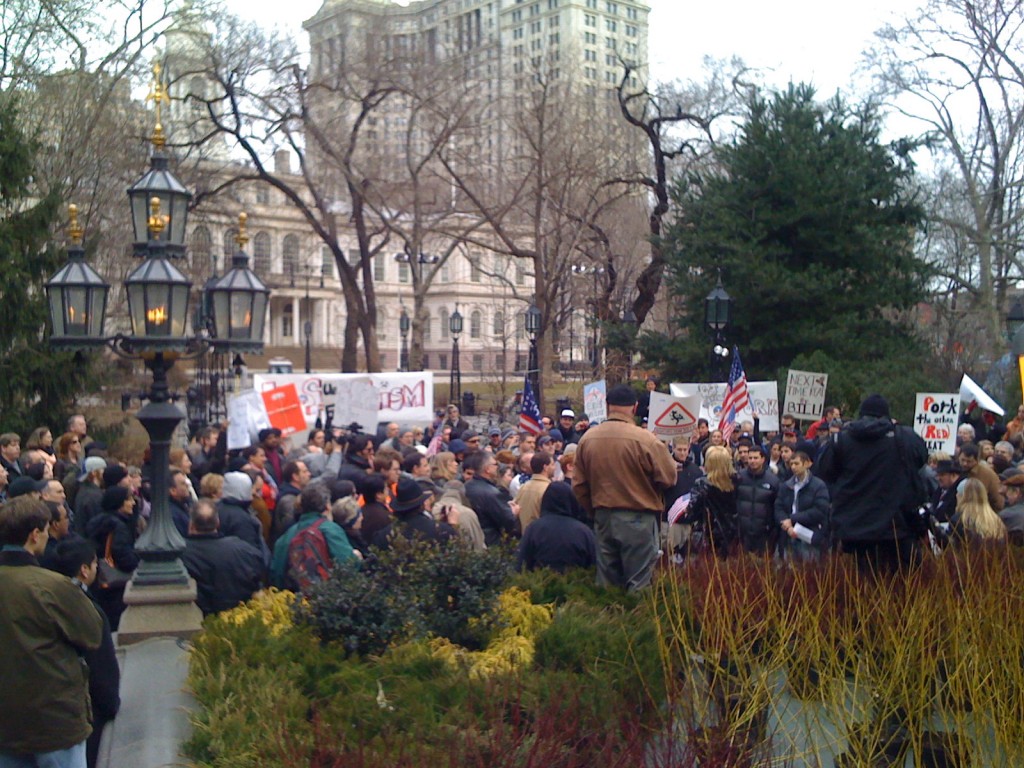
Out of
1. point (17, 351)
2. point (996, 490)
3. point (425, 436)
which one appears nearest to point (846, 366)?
point (425, 436)

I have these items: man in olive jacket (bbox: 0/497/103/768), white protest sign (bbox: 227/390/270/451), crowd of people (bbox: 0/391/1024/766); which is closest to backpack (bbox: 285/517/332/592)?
crowd of people (bbox: 0/391/1024/766)

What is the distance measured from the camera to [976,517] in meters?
8.96

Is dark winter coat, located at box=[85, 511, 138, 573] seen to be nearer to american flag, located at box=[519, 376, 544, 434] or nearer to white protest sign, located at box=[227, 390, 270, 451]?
white protest sign, located at box=[227, 390, 270, 451]

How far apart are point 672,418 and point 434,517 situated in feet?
20.4

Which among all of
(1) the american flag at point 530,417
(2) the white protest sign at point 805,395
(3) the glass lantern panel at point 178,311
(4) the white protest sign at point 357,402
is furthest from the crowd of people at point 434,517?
(2) the white protest sign at point 805,395

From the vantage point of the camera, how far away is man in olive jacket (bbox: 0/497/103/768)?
5.07 metres

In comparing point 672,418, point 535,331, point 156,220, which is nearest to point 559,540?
point 156,220

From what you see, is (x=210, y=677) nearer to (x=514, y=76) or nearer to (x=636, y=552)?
(x=636, y=552)

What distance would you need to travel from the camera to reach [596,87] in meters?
38.3

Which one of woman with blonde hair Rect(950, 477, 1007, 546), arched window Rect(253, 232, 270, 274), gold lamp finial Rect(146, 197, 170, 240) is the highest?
arched window Rect(253, 232, 270, 274)

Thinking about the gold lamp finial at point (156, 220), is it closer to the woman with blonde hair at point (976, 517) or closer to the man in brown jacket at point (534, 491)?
the man in brown jacket at point (534, 491)

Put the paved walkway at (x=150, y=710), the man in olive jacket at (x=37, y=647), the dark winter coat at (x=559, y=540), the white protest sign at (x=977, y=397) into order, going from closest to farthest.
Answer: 1. the man in olive jacket at (x=37, y=647)
2. the paved walkway at (x=150, y=710)
3. the dark winter coat at (x=559, y=540)
4. the white protest sign at (x=977, y=397)

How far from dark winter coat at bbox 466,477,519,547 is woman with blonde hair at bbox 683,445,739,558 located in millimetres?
1712

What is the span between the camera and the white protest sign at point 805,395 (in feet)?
61.2
